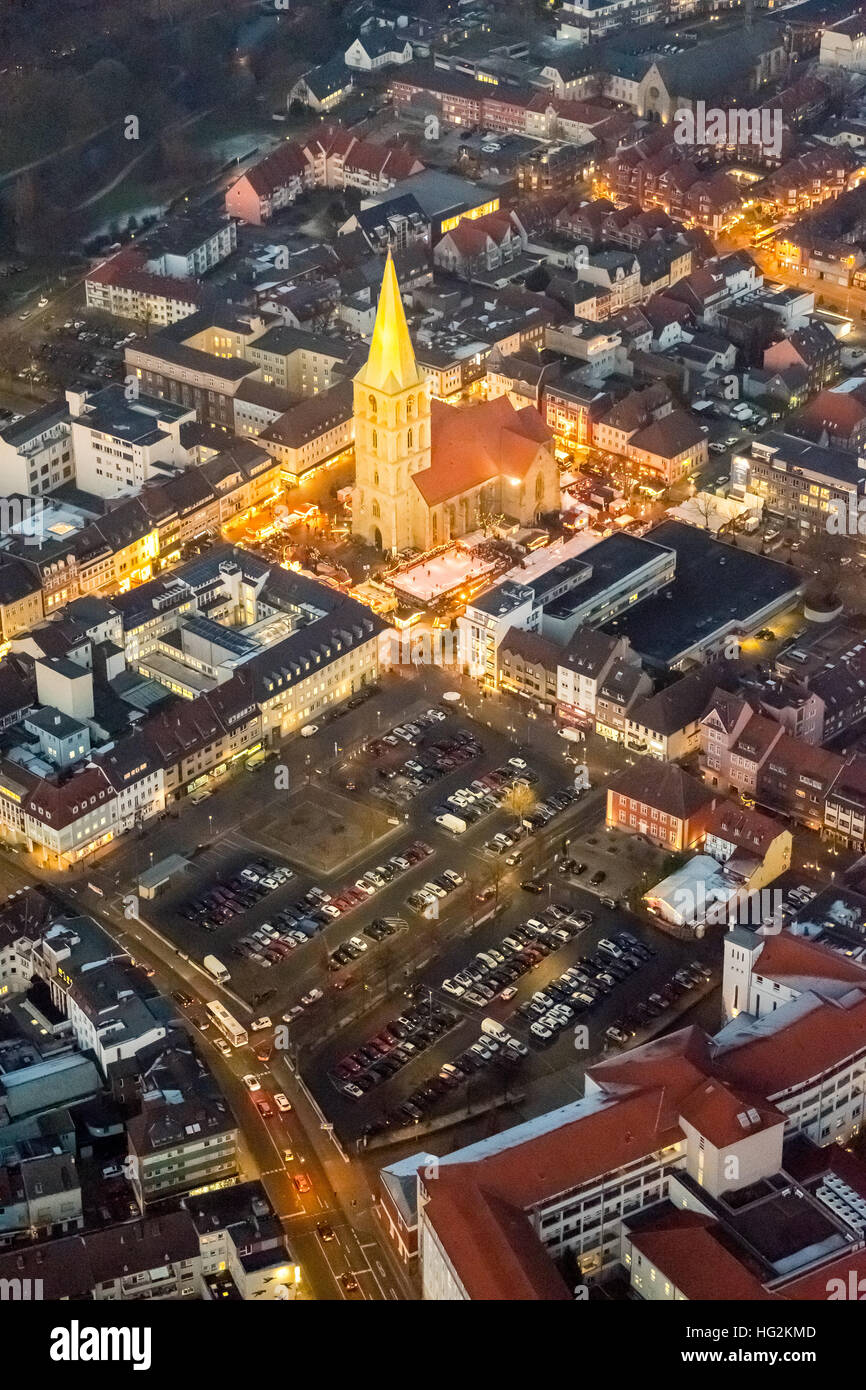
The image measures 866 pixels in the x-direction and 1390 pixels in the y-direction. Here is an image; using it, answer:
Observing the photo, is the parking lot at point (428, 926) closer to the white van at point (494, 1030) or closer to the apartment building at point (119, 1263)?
the white van at point (494, 1030)

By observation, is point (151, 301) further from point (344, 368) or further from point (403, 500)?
point (403, 500)

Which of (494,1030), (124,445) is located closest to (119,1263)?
(494,1030)
